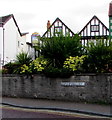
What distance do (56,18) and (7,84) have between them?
1595cm

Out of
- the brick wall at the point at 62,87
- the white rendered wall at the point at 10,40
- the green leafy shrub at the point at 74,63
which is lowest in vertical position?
the brick wall at the point at 62,87

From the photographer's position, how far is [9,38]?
34188 mm

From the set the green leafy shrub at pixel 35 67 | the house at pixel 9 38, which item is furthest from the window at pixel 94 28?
the green leafy shrub at pixel 35 67

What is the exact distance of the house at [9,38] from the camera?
31.6 metres

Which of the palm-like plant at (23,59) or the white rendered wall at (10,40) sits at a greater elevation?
the white rendered wall at (10,40)

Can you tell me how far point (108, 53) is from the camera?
12.9 m

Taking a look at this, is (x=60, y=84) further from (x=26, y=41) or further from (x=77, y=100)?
(x=26, y=41)

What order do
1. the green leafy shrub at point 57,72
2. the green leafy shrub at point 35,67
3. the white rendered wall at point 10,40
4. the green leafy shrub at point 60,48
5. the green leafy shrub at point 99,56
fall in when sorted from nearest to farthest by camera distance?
the green leafy shrub at point 99,56, the green leafy shrub at point 57,72, the green leafy shrub at point 60,48, the green leafy shrub at point 35,67, the white rendered wall at point 10,40

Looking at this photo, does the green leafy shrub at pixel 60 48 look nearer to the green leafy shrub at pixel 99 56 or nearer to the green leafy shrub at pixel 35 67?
the green leafy shrub at pixel 35 67

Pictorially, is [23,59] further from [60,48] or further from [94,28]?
[94,28]

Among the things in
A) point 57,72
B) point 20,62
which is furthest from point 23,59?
point 57,72

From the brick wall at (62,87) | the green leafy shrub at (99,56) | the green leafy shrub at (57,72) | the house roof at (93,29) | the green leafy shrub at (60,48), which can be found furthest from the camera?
the house roof at (93,29)

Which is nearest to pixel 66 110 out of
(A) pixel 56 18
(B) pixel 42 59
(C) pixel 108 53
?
(C) pixel 108 53

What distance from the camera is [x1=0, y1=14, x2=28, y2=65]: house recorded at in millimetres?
31625
